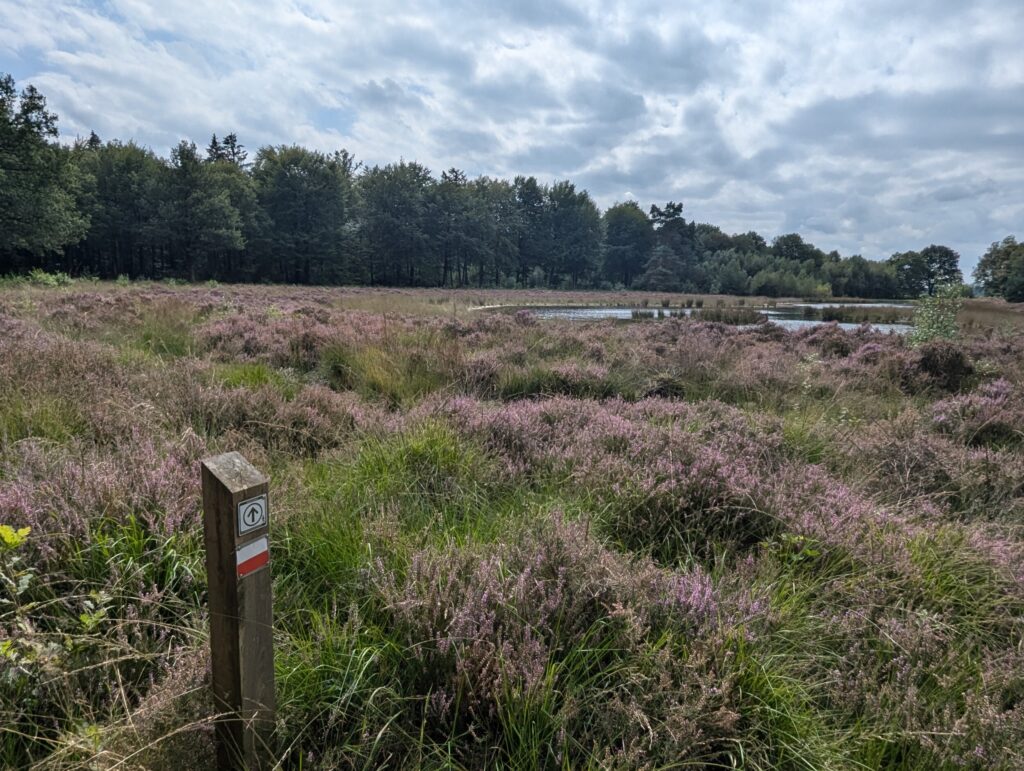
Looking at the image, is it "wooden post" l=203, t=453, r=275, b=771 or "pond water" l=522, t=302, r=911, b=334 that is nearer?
"wooden post" l=203, t=453, r=275, b=771

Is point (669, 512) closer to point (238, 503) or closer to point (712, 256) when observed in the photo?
point (238, 503)

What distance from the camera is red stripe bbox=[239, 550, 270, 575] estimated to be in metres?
1.19

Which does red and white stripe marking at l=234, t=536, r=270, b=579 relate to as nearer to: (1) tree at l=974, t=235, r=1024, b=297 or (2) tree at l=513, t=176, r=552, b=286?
(1) tree at l=974, t=235, r=1024, b=297

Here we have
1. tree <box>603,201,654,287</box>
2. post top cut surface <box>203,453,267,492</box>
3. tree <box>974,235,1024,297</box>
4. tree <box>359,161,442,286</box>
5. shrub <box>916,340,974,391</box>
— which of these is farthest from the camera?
tree <box>603,201,654,287</box>

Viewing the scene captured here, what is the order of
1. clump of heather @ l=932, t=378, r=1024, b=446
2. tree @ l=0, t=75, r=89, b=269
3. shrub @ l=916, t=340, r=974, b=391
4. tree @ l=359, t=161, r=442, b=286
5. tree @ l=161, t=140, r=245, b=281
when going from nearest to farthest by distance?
clump of heather @ l=932, t=378, r=1024, b=446 → shrub @ l=916, t=340, r=974, b=391 → tree @ l=0, t=75, r=89, b=269 → tree @ l=161, t=140, r=245, b=281 → tree @ l=359, t=161, r=442, b=286

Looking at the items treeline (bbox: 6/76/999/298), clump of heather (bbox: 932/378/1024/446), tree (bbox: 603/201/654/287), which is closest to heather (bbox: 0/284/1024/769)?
clump of heather (bbox: 932/378/1024/446)

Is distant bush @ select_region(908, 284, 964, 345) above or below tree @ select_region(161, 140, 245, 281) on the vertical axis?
below

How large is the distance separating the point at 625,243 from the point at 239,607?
98122 mm

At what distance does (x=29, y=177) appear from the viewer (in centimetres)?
3391

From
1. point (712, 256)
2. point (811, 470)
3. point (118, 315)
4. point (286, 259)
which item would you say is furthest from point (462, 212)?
point (811, 470)

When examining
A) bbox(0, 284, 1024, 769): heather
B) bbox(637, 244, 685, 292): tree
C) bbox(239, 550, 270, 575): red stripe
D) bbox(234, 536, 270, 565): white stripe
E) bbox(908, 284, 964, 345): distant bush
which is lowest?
bbox(0, 284, 1024, 769): heather

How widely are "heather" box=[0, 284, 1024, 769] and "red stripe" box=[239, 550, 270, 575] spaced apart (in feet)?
1.60

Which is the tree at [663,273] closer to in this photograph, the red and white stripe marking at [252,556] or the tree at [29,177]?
the tree at [29,177]

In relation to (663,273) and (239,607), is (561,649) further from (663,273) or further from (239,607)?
(663,273)
